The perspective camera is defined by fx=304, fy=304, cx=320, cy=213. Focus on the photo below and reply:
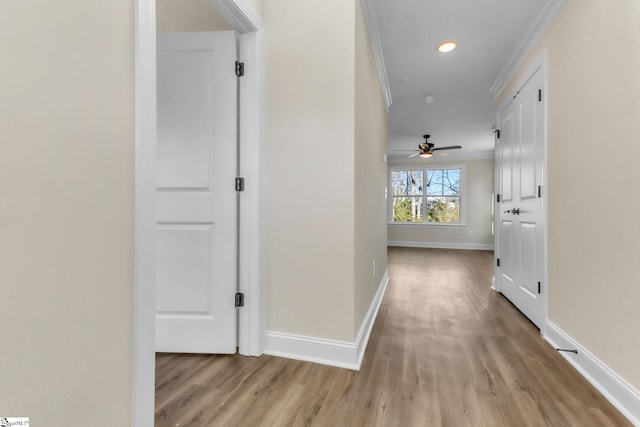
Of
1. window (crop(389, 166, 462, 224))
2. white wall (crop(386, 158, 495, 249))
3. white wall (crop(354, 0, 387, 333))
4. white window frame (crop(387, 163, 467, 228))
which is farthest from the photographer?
Result: window (crop(389, 166, 462, 224))

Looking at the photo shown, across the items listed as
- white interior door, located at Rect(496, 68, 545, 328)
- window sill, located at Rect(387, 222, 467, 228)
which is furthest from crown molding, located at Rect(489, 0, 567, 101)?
window sill, located at Rect(387, 222, 467, 228)

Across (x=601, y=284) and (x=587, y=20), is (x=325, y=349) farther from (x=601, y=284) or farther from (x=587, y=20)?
(x=587, y=20)

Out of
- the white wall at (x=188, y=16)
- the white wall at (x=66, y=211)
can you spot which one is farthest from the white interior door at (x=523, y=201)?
the white wall at (x=66, y=211)

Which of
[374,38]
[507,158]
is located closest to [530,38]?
[507,158]

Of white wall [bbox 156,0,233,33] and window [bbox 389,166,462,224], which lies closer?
white wall [bbox 156,0,233,33]

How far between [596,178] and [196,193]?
2341 millimetres

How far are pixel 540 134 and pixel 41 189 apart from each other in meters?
3.02

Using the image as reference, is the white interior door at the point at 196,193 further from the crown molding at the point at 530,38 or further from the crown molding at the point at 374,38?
the crown molding at the point at 530,38

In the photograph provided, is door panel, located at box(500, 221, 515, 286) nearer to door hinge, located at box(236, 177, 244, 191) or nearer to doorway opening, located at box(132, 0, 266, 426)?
doorway opening, located at box(132, 0, 266, 426)

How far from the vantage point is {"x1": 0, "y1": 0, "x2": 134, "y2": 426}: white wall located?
682 millimetres

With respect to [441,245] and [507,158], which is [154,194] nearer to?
[507,158]

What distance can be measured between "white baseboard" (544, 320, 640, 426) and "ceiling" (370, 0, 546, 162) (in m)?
2.43

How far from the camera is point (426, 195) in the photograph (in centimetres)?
845

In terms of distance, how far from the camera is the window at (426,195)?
8.25m
